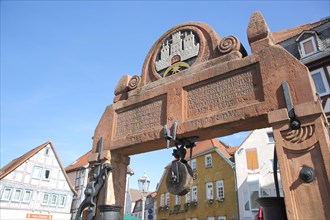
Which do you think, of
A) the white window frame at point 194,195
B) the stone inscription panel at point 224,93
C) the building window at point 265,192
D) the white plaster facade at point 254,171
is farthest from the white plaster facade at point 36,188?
the stone inscription panel at point 224,93

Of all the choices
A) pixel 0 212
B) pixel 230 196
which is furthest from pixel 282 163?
pixel 0 212

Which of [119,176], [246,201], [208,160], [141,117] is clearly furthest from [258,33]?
[208,160]

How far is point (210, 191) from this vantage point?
21.5 m

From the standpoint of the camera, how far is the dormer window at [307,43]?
44.1ft

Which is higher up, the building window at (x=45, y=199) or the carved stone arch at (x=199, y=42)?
the carved stone arch at (x=199, y=42)

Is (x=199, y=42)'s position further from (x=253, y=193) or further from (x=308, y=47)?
(x=253, y=193)

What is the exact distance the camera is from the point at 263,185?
55.9 ft

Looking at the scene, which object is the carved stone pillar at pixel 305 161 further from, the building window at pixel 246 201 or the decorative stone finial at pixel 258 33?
the building window at pixel 246 201

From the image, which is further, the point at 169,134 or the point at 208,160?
the point at 208,160

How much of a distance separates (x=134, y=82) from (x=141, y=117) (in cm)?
91

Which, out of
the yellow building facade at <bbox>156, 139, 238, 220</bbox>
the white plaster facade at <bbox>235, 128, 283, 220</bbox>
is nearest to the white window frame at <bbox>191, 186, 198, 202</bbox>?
the yellow building facade at <bbox>156, 139, 238, 220</bbox>

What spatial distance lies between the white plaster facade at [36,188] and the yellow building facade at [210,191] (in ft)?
31.1

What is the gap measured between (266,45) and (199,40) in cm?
129

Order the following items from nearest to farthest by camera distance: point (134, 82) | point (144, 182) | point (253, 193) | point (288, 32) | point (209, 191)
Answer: point (134, 82), point (144, 182), point (288, 32), point (253, 193), point (209, 191)
